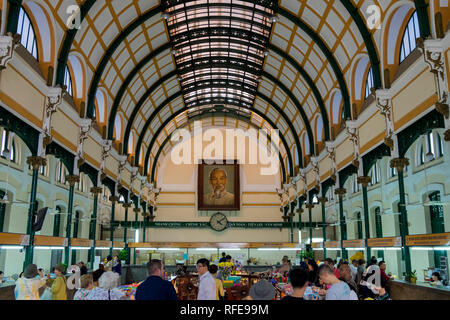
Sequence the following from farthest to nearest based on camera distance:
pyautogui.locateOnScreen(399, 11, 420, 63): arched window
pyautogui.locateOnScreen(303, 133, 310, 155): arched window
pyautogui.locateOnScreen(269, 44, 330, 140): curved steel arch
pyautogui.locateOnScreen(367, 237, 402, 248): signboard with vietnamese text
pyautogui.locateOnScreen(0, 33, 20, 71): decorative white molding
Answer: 1. pyautogui.locateOnScreen(303, 133, 310, 155): arched window
2. pyautogui.locateOnScreen(269, 44, 330, 140): curved steel arch
3. pyautogui.locateOnScreen(399, 11, 420, 63): arched window
4. pyautogui.locateOnScreen(367, 237, 402, 248): signboard with vietnamese text
5. pyautogui.locateOnScreen(0, 33, 20, 71): decorative white molding

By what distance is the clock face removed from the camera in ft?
144

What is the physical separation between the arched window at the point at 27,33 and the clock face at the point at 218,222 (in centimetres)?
3037

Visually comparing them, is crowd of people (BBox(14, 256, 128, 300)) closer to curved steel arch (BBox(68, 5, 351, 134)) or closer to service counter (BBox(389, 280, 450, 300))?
service counter (BBox(389, 280, 450, 300))

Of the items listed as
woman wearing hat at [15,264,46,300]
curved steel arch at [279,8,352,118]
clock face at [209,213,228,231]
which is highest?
curved steel arch at [279,8,352,118]

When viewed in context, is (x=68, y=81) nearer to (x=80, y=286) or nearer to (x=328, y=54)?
(x=328, y=54)

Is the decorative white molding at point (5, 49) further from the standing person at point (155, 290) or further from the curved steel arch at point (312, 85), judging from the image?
the curved steel arch at point (312, 85)

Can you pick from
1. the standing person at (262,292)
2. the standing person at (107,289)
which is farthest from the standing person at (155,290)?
the standing person at (262,292)

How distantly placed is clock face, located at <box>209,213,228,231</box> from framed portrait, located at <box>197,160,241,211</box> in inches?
35.1

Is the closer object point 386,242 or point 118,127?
point 386,242

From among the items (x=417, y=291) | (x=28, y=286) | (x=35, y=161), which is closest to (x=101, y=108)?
(x=35, y=161)

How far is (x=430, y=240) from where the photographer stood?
13.3 m

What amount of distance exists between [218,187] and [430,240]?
105ft

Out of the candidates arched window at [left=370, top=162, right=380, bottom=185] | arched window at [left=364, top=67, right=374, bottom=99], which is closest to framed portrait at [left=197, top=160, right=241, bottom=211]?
arched window at [left=370, top=162, right=380, bottom=185]
